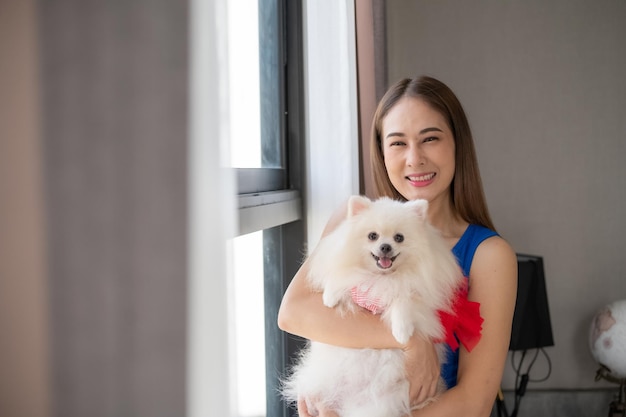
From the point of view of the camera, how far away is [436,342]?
59.5 inches

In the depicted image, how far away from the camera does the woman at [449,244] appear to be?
4.61 feet

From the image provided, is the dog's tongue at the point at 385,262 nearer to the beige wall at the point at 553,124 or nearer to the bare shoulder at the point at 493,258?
the bare shoulder at the point at 493,258

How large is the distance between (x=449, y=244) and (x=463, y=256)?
9 centimetres

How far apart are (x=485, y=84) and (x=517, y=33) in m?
0.43

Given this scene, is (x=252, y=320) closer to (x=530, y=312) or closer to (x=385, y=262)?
(x=385, y=262)

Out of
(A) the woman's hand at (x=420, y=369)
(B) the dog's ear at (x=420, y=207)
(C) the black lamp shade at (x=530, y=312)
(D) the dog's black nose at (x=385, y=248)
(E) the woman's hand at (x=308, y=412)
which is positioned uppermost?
(B) the dog's ear at (x=420, y=207)

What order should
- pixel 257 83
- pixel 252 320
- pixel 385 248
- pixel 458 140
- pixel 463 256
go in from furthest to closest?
pixel 257 83, pixel 252 320, pixel 458 140, pixel 463 256, pixel 385 248

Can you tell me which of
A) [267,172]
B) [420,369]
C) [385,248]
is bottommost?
[420,369]

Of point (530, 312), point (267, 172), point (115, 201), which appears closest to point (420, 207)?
point (267, 172)

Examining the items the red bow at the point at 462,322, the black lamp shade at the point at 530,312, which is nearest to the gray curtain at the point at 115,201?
the red bow at the point at 462,322

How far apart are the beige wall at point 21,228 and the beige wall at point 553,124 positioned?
13.4 ft

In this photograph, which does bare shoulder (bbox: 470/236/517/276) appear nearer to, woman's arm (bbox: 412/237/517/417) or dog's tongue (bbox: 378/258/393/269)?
woman's arm (bbox: 412/237/517/417)

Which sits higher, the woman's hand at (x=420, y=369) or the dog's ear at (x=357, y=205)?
the dog's ear at (x=357, y=205)

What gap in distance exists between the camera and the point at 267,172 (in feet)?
7.39
